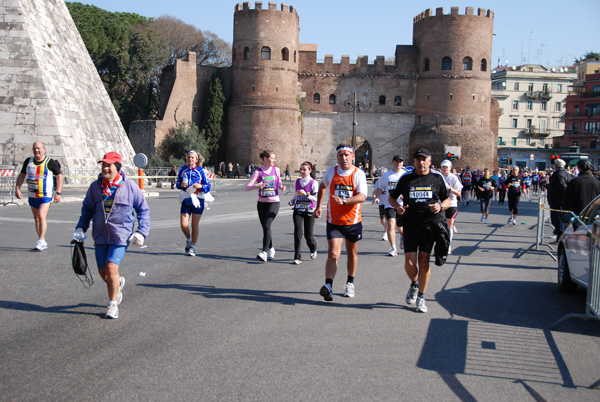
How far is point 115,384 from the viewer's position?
13.8 feet

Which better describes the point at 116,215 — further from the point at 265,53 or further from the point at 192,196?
the point at 265,53

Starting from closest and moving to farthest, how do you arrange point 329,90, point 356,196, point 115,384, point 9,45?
point 115,384 → point 356,196 → point 9,45 → point 329,90

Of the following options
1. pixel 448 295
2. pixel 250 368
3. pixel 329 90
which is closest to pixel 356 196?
pixel 448 295

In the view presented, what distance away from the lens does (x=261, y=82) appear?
52281mm

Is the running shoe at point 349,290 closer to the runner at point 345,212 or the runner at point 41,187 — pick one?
the runner at point 345,212

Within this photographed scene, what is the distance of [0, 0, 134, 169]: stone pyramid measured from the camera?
2259 centimetres

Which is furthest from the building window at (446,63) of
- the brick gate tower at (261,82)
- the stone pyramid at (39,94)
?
the stone pyramid at (39,94)

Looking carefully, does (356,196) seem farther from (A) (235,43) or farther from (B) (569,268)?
(A) (235,43)

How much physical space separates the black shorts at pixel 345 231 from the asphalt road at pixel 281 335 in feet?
2.44

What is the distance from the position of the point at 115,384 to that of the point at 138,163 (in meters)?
19.9

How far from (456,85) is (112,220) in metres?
53.3

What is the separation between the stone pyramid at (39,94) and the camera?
2259 centimetres

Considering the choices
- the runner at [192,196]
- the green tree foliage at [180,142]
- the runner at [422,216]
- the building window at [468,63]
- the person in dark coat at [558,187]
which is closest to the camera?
the runner at [422,216]

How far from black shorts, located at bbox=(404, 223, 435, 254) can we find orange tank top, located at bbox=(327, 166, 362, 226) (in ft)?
2.23
